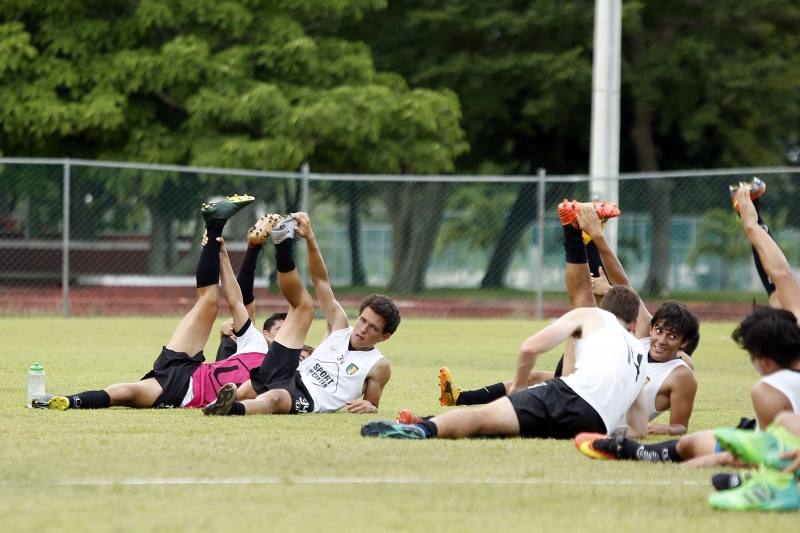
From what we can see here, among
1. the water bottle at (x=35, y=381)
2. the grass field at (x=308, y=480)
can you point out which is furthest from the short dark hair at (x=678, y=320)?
the water bottle at (x=35, y=381)

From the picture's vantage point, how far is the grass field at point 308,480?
3.65 metres

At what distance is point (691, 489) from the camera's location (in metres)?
4.36

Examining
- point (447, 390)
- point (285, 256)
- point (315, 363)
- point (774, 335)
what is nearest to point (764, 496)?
point (774, 335)

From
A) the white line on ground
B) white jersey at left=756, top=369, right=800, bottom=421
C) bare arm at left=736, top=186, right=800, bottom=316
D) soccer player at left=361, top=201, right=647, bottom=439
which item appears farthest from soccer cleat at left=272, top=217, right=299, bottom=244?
white jersey at left=756, top=369, right=800, bottom=421

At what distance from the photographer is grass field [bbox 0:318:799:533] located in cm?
365

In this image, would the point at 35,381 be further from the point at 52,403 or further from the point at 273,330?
the point at 273,330

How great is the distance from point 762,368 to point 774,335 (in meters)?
0.21

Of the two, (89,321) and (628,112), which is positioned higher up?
(628,112)

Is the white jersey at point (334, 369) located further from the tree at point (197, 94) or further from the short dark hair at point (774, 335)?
the tree at point (197, 94)

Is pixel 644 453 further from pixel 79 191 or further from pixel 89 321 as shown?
pixel 79 191

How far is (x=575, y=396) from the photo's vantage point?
5.57 metres

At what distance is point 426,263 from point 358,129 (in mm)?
2805

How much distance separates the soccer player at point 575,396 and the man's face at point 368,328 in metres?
1.16

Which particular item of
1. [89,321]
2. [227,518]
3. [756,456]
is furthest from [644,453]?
→ [89,321]
